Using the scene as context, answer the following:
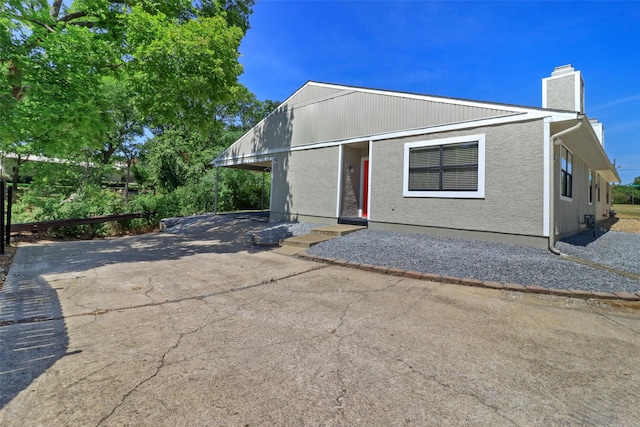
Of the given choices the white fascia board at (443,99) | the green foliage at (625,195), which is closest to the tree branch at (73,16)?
the white fascia board at (443,99)

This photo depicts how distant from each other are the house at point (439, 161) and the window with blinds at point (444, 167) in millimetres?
27

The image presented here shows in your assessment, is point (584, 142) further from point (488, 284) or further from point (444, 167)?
point (488, 284)

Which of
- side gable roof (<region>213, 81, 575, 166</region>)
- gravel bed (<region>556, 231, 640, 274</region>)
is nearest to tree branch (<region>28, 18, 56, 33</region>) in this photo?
side gable roof (<region>213, 81, 575, 166</region>)

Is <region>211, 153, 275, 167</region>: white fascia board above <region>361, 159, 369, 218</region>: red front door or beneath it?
above

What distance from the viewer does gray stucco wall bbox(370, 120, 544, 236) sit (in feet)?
21.1

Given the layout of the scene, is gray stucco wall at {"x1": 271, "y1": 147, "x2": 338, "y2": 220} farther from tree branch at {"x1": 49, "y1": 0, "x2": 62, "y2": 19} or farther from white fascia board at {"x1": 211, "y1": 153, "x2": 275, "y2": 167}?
tree branch at {"x1": 49, "y1": 0, "x2": 62, "y2": 19}

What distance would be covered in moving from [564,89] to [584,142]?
1.62m

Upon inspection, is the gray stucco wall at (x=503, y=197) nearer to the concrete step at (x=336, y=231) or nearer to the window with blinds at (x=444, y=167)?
the window with blinds at (x=444, y=167)

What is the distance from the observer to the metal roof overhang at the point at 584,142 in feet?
20.9

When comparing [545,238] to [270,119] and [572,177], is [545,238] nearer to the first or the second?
[572,177]

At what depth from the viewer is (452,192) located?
7.62 meters

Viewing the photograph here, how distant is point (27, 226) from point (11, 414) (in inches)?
407

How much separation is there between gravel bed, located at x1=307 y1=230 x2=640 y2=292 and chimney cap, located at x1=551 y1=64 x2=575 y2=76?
4.91 metres

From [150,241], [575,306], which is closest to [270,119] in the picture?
[150,241]
